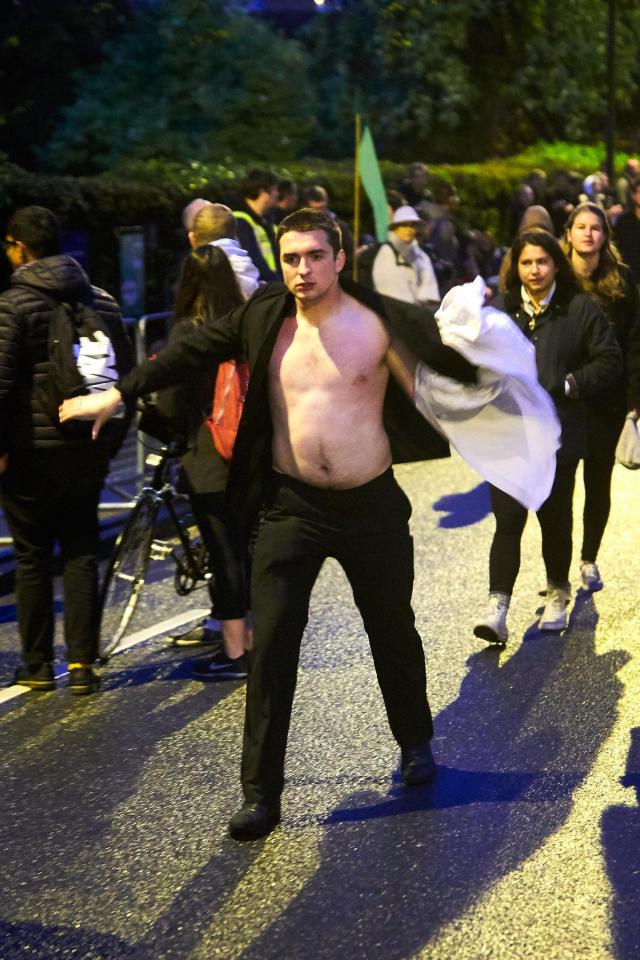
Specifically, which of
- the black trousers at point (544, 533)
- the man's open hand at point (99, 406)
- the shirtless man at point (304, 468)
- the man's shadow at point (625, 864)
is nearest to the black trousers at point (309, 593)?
the shirtless man at point (304, 468)

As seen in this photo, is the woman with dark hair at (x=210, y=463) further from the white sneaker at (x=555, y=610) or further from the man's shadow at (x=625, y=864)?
the man's shadow at (x=625, y=864)

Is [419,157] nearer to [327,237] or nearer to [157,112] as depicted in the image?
[157,112]

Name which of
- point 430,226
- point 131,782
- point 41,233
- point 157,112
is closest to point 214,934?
point 131,782

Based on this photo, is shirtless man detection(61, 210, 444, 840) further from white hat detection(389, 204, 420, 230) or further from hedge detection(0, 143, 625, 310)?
white hat detection(389, 204, 420, 230)

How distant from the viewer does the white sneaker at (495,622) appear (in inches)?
307

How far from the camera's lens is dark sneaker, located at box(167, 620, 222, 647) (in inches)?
325

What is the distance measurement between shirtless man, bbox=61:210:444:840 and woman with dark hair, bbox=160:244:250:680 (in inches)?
55.3

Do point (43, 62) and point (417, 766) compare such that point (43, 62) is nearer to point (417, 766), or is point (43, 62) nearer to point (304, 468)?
point (304, 468)

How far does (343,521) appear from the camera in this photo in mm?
5809

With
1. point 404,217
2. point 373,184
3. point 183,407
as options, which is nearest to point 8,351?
point 183,407

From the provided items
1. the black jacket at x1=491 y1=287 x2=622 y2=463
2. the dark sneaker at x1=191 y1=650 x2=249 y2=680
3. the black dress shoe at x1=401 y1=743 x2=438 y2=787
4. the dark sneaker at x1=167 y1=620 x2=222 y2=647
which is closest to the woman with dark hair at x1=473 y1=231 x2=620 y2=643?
the black jacket at x1=491 y1=287 x2=622 y2=463

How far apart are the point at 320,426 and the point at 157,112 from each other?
738 inches

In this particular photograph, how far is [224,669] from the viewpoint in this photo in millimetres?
7609

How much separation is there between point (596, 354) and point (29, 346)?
101 inches
